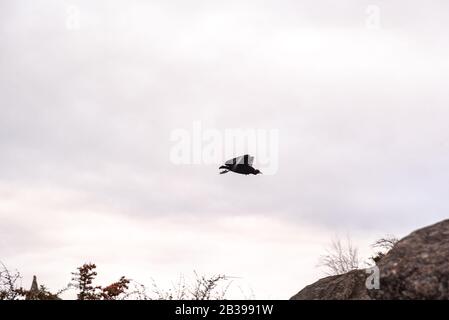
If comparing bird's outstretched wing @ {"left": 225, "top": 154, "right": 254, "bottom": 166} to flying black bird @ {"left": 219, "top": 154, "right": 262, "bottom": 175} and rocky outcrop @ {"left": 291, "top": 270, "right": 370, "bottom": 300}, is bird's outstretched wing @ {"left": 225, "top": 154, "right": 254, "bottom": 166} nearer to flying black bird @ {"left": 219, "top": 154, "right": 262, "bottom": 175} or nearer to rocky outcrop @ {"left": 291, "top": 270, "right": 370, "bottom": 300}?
flying black bird @ {"left": 219, "top": 154, "right": 262, "bottom": 175}

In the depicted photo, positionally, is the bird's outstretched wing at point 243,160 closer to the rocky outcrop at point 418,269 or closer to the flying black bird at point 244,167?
the flying black bird at point 244,167

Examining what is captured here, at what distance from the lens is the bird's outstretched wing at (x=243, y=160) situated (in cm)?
2169

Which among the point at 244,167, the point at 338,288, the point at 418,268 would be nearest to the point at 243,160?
the point at 244,167

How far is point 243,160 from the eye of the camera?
21.8m

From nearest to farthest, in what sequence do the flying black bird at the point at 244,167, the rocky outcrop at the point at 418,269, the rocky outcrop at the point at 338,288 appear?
1. the rocky outcrop at the point at 418,269
2. the rocky outcrop at the point at 338,288
3. the flying black bird at the point at 244,167

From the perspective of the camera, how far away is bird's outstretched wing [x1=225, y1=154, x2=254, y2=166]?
21.7m

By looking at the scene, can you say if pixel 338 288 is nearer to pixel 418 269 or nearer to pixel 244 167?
pixel 418 269

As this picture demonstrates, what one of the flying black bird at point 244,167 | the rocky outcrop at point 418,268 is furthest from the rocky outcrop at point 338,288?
the flying black bird at point 244,167

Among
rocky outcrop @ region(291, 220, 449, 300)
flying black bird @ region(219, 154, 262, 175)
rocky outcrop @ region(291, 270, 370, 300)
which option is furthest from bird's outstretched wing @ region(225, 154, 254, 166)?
rocky outcrop @ region(291, 220, 449, 300)

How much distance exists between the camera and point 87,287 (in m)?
17.0

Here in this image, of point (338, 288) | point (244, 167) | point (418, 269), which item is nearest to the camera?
point (418, 269)
